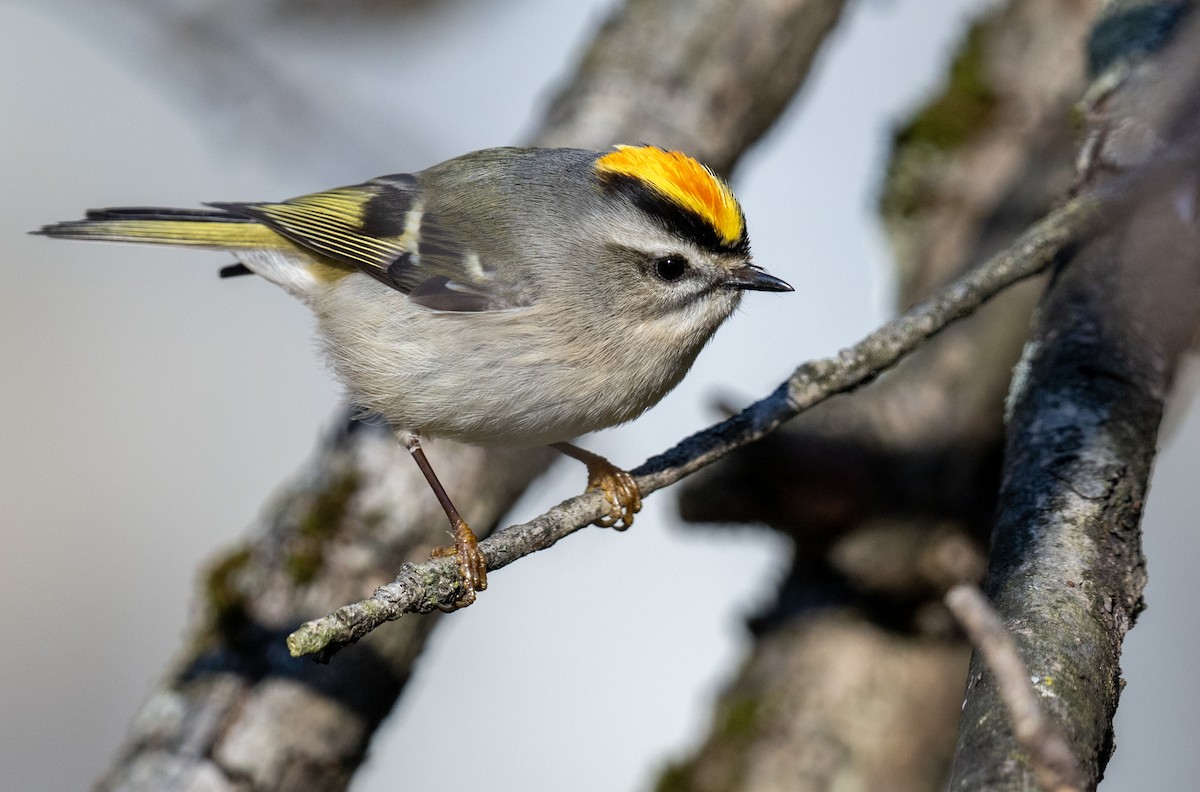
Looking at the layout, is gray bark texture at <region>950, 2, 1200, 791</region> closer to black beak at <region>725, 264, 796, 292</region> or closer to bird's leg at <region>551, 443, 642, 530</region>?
black beak at <region>725, 264, 796, 292</region>

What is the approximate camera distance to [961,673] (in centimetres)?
270

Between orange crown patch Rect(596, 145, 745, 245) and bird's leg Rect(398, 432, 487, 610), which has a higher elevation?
orange crown patch Rect(596, 145, 745, 245)

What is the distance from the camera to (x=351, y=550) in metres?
2.41

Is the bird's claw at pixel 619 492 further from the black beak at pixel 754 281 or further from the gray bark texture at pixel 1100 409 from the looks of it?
the gray bark texture at pixel 1100 409

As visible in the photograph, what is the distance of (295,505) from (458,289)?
648mm

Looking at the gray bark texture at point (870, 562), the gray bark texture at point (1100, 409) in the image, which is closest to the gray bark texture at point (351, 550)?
the gray bark texture at point (870, 562)

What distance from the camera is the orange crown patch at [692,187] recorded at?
7.13 ft

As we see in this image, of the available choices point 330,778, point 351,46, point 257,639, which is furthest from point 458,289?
point 351,46

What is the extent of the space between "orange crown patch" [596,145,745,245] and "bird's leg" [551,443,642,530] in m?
0.56

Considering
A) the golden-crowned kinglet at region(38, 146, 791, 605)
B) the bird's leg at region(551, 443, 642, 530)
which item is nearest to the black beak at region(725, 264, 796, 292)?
the golden-crowned kinglet at region(38, 146, 791, 605)

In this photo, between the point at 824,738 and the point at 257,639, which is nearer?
the point at 257,639

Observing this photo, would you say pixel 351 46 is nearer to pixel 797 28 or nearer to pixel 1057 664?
pixel 797 28

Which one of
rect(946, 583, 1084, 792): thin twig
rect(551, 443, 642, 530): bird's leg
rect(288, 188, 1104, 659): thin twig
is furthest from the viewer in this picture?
rect(551, 443, 642, 530): bird's leg

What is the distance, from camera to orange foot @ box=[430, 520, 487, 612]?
1.61 meters
